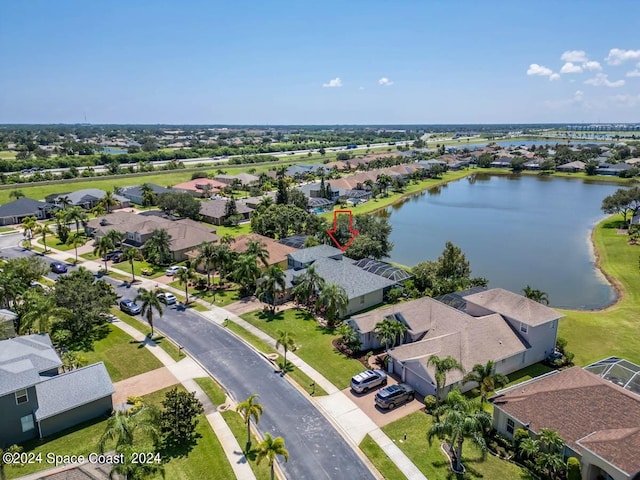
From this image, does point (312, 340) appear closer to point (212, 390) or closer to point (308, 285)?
point (308, 285)

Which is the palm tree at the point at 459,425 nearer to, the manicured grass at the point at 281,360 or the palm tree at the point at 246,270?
the manicured grass at the point at 281,360

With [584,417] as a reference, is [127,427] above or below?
above

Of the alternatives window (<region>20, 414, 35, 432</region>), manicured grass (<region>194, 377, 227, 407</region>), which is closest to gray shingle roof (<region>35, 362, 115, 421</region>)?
window (<region>20, 414, 35, 432</region>)

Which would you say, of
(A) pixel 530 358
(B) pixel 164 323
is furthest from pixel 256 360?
(A) pixel 530 358

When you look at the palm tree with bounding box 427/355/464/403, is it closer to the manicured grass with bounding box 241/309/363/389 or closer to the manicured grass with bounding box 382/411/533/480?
the manicured grass with bounding box 382/411/533/480

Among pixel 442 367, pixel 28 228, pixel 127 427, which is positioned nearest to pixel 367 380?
pixel 442 367

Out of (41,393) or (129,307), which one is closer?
(41,393)

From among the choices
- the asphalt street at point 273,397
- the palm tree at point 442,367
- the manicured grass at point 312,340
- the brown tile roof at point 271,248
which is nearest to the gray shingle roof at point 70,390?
the asphalt street at point 273,397
